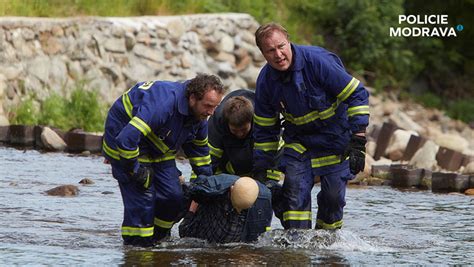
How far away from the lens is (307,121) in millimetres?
9328

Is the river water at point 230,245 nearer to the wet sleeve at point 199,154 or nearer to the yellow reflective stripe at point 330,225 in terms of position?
the yellow reflective stripe at point 330,225

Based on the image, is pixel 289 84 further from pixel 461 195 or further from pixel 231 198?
pixel 461 195

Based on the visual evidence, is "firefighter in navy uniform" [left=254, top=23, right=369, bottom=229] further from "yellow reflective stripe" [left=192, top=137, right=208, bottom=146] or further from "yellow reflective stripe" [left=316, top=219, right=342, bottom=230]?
"yellow reflective stripe" [left=192, top=137, right=208, bottom=146]

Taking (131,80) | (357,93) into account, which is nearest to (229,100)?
(357,93)

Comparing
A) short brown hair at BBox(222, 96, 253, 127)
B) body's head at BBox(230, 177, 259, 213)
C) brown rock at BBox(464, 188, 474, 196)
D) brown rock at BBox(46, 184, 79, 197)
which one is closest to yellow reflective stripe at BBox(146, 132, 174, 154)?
body's head at BBox(230, 177, 259, 213)

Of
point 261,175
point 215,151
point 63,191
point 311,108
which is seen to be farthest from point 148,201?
point 63,191

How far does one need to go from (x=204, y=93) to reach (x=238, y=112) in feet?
2.89

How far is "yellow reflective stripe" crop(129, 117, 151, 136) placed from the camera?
335 inches

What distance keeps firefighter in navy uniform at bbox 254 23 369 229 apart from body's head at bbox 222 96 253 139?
0.12 metres

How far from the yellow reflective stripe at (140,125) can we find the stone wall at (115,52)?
10.1m

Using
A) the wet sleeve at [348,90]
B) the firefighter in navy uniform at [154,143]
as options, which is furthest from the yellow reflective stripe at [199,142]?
the wet sleeve at [348,90]

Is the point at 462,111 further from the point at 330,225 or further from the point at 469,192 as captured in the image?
the point at 330,225

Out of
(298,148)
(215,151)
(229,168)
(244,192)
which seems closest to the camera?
(244,192)

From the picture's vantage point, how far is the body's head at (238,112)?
9.53 meters
